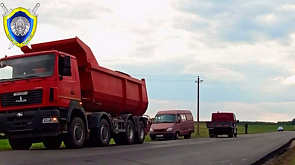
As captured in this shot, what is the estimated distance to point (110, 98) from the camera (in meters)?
20.1

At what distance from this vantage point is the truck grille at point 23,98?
15.6m

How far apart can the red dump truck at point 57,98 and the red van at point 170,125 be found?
49.6 ft

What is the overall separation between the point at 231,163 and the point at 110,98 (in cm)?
824

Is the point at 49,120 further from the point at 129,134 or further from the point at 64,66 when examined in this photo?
the point at 129,134

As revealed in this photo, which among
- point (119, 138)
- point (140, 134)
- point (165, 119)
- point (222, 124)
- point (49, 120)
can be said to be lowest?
point (119, 138)

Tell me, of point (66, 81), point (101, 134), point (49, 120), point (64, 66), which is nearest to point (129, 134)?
point (101, 134)

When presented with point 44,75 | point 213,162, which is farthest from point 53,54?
point 213,162

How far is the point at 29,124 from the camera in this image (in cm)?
1551

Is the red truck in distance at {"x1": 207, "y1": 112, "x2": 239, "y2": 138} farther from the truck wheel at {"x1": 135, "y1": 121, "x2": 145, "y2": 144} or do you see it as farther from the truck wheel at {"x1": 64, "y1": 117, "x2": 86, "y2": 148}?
the truck wheel at {"x1": 64, "y1": 117, "x2": 86, "y2": 148}

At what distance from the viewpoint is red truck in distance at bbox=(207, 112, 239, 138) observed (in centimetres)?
4344

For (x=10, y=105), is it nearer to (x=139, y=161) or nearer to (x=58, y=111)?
(x=58, y=111)

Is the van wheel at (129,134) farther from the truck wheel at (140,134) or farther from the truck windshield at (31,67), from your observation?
the truck windshield at (31,67)

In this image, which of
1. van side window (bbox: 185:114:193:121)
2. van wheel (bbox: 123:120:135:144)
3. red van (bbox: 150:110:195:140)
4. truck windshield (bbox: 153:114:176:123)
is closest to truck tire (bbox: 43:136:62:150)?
van wheel (bbox: 123:120:135:144)

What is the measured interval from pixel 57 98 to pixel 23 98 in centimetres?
109
